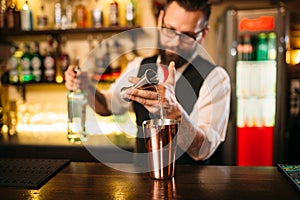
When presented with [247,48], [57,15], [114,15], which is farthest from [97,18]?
[247,48]

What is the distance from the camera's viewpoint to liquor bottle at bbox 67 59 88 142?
4.77 ft

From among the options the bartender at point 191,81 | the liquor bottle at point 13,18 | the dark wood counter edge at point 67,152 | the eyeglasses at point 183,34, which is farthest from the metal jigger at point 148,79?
the liquor bottle at point 13,18

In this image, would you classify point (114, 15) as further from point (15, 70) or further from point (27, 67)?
point (15, 70)

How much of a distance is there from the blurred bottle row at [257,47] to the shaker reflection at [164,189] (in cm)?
194

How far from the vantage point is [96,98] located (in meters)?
1.87

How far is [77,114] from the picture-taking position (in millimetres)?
1750

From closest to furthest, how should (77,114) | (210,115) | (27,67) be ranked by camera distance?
(210,115), (77,114), (27,67)

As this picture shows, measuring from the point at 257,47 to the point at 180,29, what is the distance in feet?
4.44

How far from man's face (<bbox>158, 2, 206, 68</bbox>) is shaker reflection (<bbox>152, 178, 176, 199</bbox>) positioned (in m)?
0.81

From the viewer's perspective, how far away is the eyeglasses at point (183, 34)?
1.67m

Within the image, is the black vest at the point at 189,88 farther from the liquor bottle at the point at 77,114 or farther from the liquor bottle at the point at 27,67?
the liquor bottle at the point at 27,67

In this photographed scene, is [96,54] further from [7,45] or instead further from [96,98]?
[96,98]

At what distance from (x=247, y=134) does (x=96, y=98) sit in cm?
156

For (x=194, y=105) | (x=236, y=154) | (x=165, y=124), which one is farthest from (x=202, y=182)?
(x=236, y=154)
